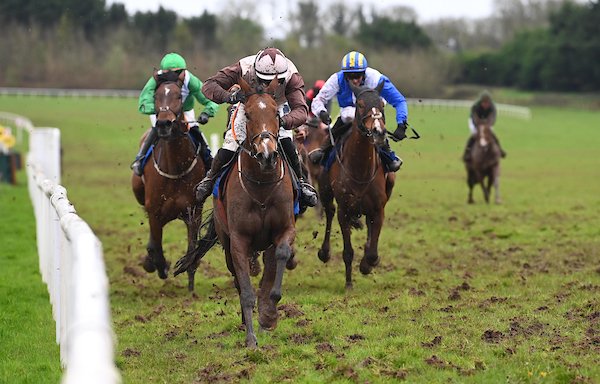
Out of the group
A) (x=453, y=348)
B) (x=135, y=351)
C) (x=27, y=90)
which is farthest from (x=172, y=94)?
(x=27, y=90)

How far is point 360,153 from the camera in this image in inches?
388

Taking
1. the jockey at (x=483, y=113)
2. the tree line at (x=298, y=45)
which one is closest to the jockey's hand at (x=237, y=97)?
the jockey at (x=483, y=113)

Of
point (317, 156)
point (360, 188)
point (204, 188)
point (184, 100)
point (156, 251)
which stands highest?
point (184, 100)

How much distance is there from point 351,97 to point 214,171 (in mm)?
2991

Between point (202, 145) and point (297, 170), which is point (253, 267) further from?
point (202, 145)

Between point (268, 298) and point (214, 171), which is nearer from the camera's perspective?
point (268, 298)

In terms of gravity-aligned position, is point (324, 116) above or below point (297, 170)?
above

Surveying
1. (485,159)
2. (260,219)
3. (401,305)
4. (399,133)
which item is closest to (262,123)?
(260,219)

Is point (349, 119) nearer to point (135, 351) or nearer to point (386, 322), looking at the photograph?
point (386, 322)

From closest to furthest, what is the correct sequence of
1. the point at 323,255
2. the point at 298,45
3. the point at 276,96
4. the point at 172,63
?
the point at 276,96 < the point at 172,63 < the point at 323,255 < the point at 298,45

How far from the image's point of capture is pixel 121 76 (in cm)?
5528

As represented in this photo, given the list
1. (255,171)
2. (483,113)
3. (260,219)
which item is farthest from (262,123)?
(483,113)

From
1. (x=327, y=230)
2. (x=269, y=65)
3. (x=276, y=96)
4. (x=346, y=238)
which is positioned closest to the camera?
(x=276, y=96)

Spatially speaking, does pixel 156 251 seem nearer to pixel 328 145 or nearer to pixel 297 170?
pixel 328 145
